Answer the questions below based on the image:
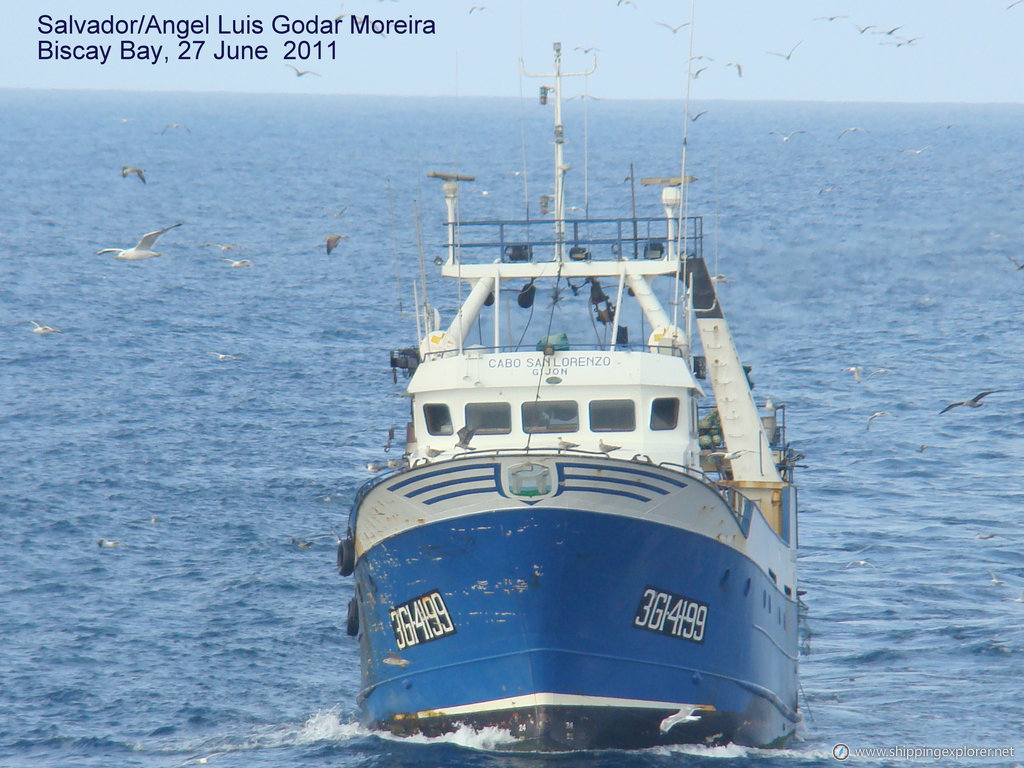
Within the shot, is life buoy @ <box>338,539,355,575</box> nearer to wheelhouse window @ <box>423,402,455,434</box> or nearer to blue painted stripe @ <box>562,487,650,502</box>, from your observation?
wheelhouse window @ <box>423,402,455,434</box>

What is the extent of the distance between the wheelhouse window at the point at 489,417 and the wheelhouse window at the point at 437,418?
53 centimetres

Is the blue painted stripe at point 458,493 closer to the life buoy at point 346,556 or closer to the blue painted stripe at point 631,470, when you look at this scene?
the blue painted stripe at point 631,470

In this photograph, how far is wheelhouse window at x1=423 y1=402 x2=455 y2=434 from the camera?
27.4 metres


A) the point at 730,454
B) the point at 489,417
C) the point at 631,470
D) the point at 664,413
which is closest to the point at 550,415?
the point at 489,417

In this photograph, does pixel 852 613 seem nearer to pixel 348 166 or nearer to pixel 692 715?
pixel 692 715

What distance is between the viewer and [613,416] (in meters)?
26.9

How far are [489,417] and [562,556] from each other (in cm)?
398

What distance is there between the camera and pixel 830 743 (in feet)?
96.9

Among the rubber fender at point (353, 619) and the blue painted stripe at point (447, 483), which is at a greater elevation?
the blue painted stripe at point (447, 483)

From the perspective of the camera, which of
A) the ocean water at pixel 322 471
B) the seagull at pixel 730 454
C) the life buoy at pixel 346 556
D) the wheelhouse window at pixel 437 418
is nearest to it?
the life buoy at pixel 346 556

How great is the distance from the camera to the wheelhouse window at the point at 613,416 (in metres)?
26.8

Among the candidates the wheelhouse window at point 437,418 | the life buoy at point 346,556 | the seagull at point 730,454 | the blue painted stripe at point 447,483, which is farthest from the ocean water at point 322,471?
the wheelhouse window at point 437,418

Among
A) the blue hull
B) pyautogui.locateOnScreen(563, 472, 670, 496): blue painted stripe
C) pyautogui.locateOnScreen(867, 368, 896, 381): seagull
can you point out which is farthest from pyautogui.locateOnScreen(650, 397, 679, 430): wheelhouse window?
pyautogui.locateOnScreen(867, 368, 896, 381): seagull

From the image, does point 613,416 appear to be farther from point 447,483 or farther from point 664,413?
point 447,483
